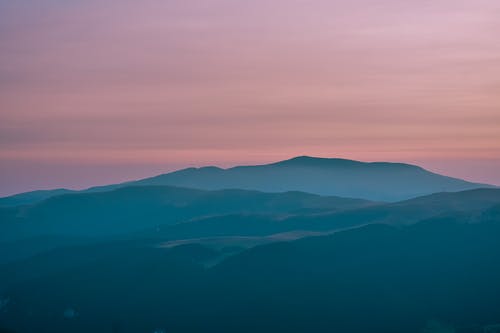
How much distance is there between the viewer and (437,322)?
17825 cm

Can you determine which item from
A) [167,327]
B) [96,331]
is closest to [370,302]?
[167,327]

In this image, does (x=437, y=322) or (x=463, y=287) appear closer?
(x=437, y=322)

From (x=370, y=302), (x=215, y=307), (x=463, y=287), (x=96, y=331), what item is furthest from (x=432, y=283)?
(x=96, y=331)

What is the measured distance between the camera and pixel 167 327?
613ft

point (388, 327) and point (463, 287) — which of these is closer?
point (388, 327)

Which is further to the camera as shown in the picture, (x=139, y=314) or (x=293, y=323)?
(x=139, y=314)

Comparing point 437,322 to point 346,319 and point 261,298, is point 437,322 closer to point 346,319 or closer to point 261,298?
point 346,319

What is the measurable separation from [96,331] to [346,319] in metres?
68.2

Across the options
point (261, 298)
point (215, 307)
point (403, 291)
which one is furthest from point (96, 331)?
point (403, 291)

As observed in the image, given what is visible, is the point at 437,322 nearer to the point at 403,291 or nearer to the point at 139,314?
the point at 403,291

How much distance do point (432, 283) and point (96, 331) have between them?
310 ft

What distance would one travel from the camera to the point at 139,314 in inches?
7712

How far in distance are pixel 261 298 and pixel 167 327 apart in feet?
87.9

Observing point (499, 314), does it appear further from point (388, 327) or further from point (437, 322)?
point (388, 327)
